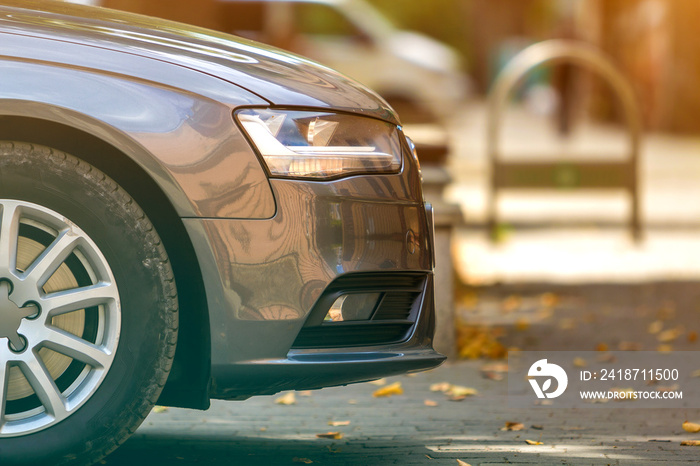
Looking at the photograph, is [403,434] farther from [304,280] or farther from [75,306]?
[75,306]

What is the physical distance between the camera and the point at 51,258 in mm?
3229

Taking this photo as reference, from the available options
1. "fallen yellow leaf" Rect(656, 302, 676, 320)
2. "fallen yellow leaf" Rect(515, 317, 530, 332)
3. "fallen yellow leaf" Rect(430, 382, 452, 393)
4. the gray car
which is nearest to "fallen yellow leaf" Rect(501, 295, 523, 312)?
"fallen yellow leaf" Rect(515, 317, 530, 332)

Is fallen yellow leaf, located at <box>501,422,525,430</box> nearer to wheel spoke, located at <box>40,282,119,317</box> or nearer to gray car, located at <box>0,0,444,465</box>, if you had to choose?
gray car, located at <box>0,0,444,465</box>

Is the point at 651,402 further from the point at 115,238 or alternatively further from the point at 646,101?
the point at 646,101

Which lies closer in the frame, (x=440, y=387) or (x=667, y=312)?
(x=440, y=387)

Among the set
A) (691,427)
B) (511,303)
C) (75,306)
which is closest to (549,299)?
(511,303)

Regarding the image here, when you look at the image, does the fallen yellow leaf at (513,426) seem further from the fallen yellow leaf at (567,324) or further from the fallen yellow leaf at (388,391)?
the fallen yellow leaf at (567,324)

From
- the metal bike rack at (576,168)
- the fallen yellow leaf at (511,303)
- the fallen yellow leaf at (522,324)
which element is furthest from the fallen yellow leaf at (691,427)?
the metal bike rack at (576,168)

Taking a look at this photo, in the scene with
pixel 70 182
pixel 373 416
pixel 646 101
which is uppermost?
pixel 646 101

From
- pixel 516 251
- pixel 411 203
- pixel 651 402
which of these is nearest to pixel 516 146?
pixel 516 251

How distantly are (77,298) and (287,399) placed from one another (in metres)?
1.75

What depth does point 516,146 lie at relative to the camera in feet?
63.6

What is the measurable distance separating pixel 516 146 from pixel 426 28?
23974 millimetres

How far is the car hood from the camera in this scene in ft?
10.9
